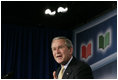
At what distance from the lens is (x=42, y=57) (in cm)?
668

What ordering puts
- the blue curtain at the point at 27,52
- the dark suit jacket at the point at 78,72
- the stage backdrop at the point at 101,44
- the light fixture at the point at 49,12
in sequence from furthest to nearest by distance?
1. the blue curtain at the point at 27,52
2. the light fixture at the point at 49,12
3. the stage backdrop at the point at 101,44
4. the dark suit jacket at the point at 78,72

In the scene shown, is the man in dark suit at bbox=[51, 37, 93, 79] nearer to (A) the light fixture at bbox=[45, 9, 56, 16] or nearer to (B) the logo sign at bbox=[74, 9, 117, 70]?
(B) the logo sign at bbox=[74, 9, 117, 70]

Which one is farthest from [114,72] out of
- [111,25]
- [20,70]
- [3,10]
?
[3,10]

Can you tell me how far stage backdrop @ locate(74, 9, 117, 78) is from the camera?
17.7 feet

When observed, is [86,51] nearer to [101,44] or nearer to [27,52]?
[101,44]

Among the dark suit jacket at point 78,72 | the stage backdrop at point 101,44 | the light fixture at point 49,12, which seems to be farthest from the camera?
the light fixture at point 49,12

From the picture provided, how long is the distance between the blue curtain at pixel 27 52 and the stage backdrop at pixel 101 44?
0.86 metres

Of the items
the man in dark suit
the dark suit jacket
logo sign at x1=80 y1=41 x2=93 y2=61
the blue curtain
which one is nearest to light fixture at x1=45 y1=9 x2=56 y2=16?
the blue curtain

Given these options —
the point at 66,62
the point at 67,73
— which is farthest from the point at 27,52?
the point at 67,73

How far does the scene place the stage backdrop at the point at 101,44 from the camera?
17.7 feet

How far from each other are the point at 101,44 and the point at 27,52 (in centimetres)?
191

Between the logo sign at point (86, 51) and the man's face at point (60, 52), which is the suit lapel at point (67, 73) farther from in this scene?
the logo sign at point (86, 51)

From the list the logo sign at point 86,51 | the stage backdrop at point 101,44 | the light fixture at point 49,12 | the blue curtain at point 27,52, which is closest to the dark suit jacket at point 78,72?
the stage backdrop at point 101,44

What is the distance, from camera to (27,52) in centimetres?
650
